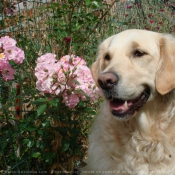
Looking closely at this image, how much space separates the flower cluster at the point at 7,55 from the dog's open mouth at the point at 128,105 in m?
0.81

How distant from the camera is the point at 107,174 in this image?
8.30ft

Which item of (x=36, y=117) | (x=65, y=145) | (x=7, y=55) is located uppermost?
(x=7, y=55)

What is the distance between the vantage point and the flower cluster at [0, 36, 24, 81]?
6.86 ft

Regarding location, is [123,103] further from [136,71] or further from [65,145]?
[65,145]

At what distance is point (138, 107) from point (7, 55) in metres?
1.07

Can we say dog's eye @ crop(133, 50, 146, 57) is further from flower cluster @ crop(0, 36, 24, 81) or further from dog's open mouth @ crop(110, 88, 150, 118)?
flower cluster @ crop(0, 36, 24, 81)

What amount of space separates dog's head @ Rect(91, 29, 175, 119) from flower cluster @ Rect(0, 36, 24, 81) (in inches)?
24.3

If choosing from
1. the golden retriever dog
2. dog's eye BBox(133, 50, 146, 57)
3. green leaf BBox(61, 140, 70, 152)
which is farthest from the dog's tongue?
green leaf BBox(61, 140, 70, 152)

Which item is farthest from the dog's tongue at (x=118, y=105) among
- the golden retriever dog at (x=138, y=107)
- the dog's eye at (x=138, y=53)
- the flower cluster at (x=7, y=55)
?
the flower cluster at (x=7, y=55)

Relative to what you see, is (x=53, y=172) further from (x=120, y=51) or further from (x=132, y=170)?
(x=120, y=51)

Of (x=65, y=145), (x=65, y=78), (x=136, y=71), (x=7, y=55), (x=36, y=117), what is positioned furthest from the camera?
(x=65, y=145)

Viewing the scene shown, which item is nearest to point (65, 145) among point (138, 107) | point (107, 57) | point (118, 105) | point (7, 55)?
point (118, 105)

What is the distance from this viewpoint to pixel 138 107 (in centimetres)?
244

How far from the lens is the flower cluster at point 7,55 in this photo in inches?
82.3
